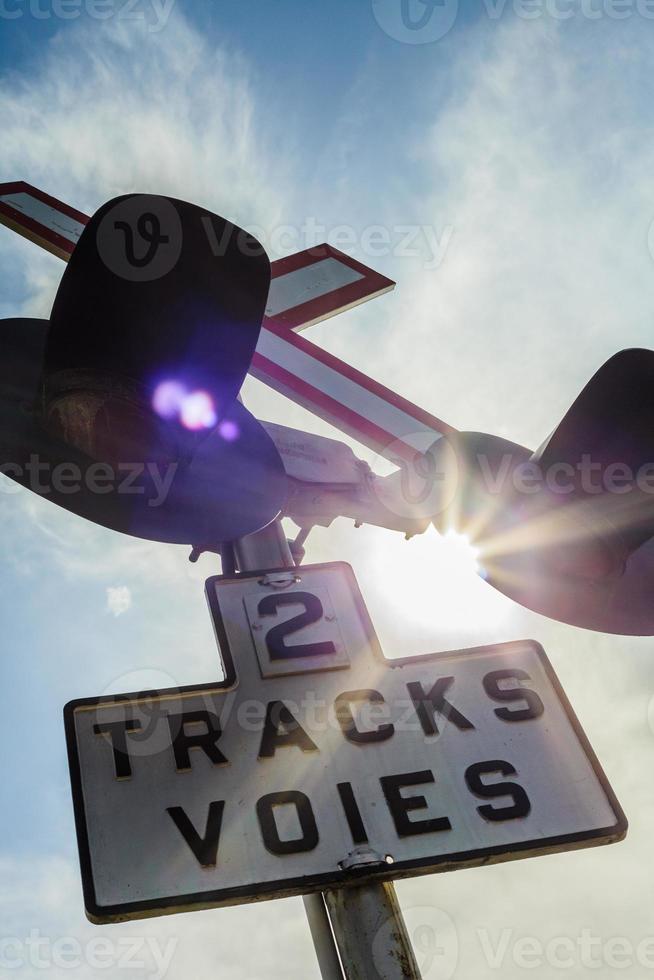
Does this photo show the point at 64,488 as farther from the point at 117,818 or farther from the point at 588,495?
the point at 588,495

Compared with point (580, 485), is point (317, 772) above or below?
below

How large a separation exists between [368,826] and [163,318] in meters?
0.82

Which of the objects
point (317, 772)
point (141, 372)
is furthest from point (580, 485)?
point (141, 372)

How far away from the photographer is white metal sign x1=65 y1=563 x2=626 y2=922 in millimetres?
1416

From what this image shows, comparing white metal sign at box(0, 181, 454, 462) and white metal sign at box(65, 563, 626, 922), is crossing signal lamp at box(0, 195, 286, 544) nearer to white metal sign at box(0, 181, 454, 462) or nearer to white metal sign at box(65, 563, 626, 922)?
white metal sign at box(65, 563, 626, 922)

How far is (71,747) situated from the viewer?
4.99 feet

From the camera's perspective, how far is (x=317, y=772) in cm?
153

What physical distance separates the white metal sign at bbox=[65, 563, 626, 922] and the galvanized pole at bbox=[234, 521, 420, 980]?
2.8 inches

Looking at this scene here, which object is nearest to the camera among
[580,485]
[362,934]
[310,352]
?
[362,934]

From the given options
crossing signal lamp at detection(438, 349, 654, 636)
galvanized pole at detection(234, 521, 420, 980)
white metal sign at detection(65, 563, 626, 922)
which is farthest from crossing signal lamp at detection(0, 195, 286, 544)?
galvanized pole at detection(234, 521, 420, 980)

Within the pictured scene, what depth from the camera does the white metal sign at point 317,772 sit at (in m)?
1.42

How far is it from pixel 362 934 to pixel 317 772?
9.5 inches

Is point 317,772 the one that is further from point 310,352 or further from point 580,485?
point 310,352

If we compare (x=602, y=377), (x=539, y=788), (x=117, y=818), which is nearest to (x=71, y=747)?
(x=117, y=818)
